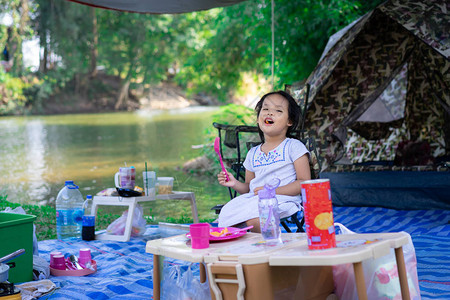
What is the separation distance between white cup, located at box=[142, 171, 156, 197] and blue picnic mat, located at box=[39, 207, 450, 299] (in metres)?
0.33

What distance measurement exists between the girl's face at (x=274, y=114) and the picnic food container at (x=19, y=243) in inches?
53.4

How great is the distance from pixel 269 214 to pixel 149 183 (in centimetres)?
Answer: 229

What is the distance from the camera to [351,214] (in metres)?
5.06

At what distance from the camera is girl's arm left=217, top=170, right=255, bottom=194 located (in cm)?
308

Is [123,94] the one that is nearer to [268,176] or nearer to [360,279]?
[268,176]

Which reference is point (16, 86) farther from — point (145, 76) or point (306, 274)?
point (306, 274)

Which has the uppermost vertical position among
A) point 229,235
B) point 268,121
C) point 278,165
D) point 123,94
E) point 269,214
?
point 123,94

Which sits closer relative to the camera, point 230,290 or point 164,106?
point 230,290

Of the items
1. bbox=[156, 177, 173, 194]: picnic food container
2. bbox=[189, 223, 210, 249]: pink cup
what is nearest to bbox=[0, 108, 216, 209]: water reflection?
bbox=[156, 177, 173, 194]: picnic food container

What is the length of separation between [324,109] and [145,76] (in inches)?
1038

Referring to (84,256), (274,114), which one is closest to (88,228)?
(84,256)

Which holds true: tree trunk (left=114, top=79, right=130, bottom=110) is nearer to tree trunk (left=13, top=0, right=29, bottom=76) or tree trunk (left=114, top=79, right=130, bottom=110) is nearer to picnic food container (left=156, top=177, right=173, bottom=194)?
tree trunk (left=13, top=0, right=29, bottom=76)

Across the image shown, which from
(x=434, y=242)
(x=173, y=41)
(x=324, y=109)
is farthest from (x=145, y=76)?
(x=434, y=242)

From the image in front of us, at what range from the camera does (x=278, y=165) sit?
3145mm
